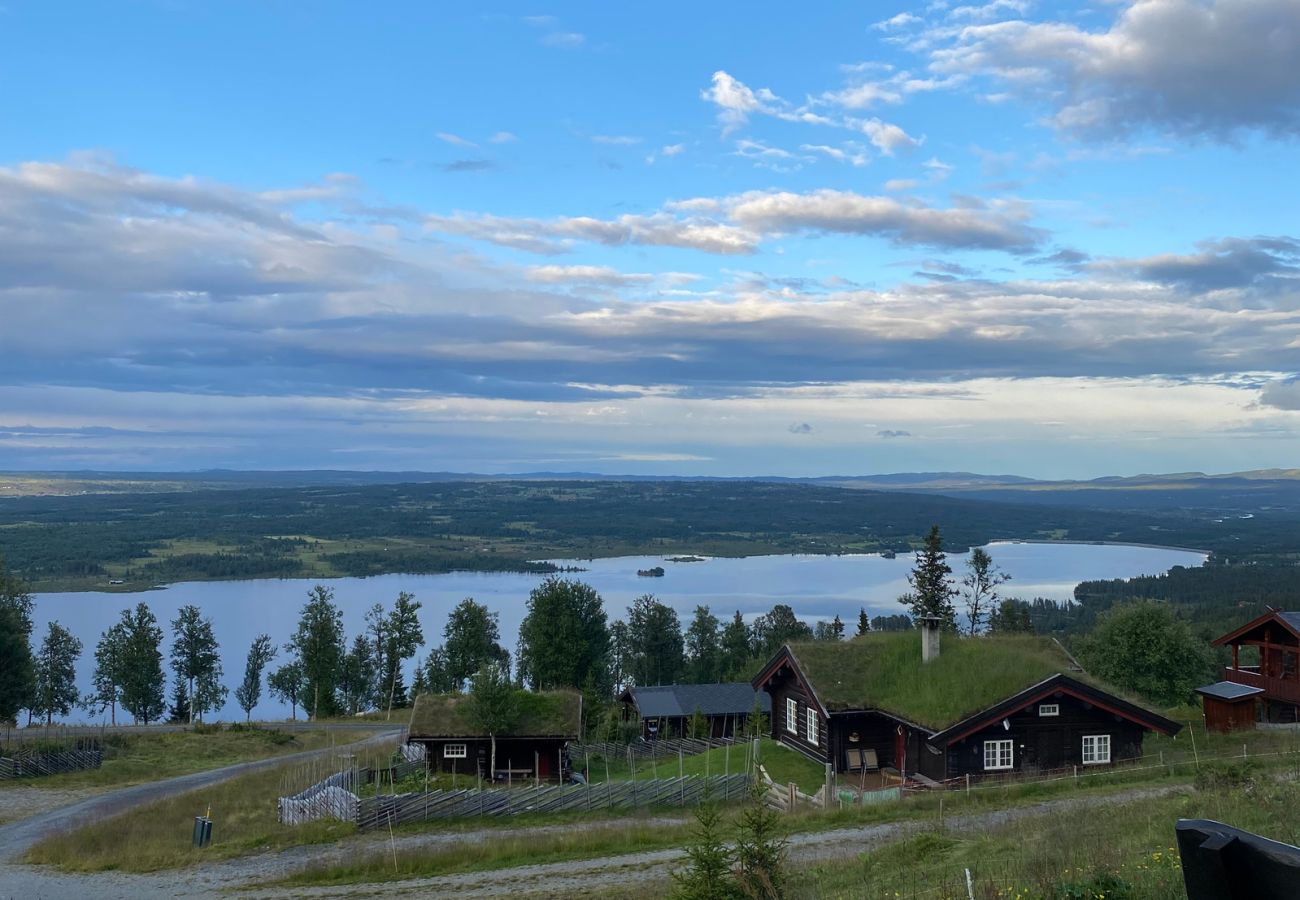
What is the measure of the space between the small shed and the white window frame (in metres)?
A: 11.1

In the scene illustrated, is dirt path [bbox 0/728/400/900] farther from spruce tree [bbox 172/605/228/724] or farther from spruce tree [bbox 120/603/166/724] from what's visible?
spruce tree [bbox 172/605/228/724]

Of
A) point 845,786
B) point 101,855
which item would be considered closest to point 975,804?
point 845,786

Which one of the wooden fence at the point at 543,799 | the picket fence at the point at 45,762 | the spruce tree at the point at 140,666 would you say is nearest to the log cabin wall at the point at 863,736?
the wooden fence at the point at 543,799

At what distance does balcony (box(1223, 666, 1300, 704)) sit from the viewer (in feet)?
119

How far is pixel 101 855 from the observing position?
24641 millimetres

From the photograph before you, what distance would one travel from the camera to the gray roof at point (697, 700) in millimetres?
53312

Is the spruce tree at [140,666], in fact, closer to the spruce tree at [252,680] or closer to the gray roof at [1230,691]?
the spruce tree at [252,680]

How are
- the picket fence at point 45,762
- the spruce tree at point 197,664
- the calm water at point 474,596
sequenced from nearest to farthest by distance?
the picket fence at point 45,762 < the spruce tree at point 197,664 < the calm water at point 474,596

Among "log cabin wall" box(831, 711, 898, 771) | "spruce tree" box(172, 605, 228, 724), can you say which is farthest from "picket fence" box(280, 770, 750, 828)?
"spruce tree" box(172, 605, 228, 724)

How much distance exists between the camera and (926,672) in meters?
32.0

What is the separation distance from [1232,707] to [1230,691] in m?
0.59

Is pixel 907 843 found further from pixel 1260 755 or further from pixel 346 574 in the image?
pixel 346 574

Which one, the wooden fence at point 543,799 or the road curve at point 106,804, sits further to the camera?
the road curve at point 106,804

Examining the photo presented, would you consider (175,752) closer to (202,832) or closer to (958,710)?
(202,832)
